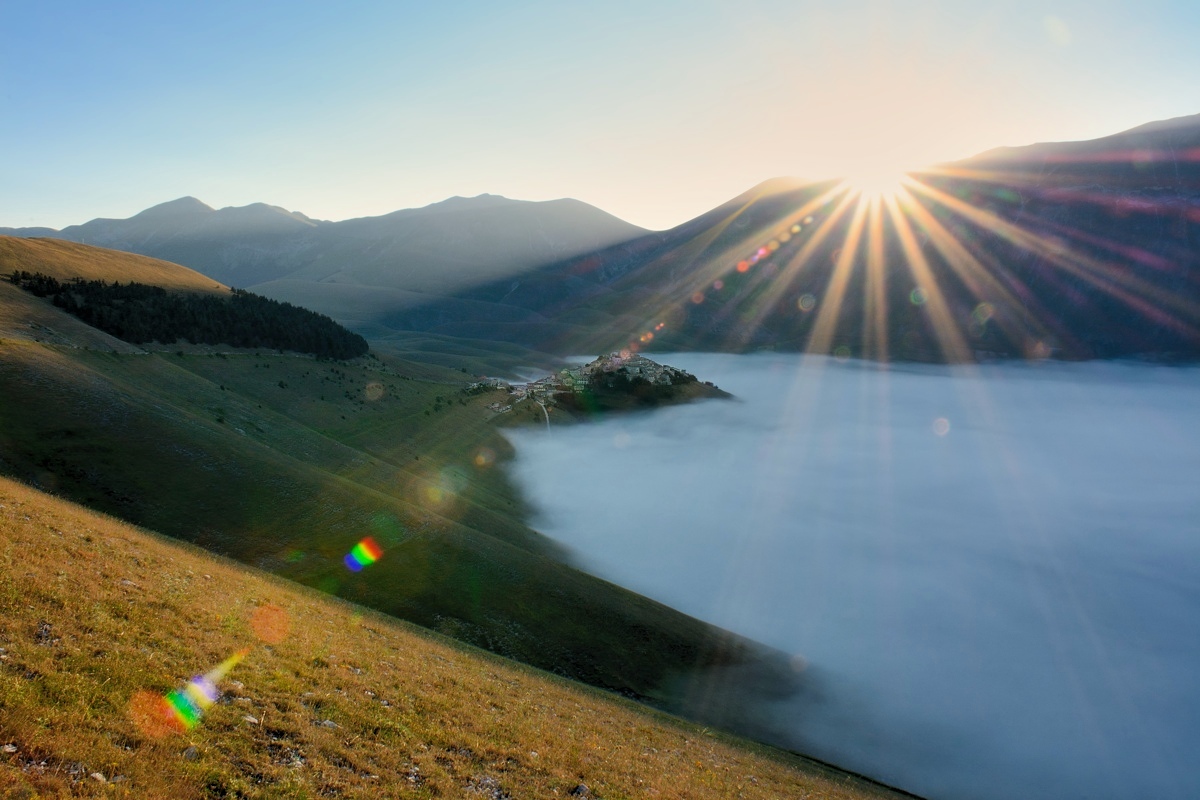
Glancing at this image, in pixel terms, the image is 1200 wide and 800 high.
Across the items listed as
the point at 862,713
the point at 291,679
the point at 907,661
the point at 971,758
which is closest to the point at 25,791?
the point at 291,679

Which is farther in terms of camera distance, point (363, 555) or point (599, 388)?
point (599, 388)

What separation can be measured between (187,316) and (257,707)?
96396 millimetres

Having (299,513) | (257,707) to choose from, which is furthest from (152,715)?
(299,513)

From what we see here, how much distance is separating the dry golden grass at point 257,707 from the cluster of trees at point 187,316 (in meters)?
62.4

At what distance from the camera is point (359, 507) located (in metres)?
47.8

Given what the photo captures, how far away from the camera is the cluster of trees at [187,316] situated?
73188mm

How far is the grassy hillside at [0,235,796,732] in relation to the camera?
37.3 meters

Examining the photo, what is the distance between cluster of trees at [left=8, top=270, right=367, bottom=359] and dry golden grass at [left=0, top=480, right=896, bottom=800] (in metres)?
62.4

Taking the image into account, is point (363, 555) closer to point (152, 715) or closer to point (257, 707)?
point (257, 707)

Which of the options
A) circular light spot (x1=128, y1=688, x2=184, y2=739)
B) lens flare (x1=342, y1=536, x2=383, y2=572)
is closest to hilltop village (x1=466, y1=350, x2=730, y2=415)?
lens flare (x1=342, y1=536, x2=383, y2=572)

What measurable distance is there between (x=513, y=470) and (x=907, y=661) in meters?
72.3

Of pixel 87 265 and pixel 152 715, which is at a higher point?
pixel 87 265

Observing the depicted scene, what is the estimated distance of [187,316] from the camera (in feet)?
293

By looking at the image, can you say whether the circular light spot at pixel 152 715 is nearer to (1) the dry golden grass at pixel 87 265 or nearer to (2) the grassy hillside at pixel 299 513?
(2) the grassy hillside at pixel 299 513
